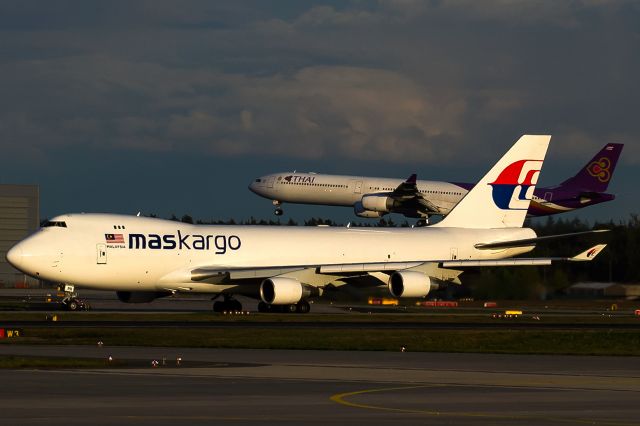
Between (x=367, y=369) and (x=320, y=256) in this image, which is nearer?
(x=367, y=369)

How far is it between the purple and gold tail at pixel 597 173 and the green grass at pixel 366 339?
2778 inches

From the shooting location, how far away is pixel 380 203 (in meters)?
109

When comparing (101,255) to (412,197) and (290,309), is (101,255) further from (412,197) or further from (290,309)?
(412,197)

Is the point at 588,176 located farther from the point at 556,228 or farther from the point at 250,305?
the point at 250,305

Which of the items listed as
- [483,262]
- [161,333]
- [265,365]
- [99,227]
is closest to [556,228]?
[483,262]

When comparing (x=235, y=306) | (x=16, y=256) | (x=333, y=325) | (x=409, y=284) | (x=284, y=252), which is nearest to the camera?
(x=333, y=325)

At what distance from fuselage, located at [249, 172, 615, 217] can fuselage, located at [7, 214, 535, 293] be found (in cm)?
4562

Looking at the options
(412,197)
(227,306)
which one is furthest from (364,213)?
(227,306)

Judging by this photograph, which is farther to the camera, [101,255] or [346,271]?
[346,271]

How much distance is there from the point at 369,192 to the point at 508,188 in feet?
151

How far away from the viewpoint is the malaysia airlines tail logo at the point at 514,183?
68125 millimetres

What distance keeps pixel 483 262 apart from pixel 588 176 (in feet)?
176

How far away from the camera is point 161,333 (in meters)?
41.6

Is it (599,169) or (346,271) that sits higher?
(599,169)
